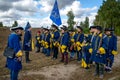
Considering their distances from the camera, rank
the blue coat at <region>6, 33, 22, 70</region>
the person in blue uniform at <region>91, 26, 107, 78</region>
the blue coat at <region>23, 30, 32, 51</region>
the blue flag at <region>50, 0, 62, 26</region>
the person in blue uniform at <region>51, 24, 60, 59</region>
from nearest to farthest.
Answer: the blue coat at <region>6, 33, 22, 70</region> → the person in blue uniform at <region>91, 26, 107, 78</region> → the blue coat at <region>23, 30, 32, 51</region> → the person in blue uniform at <region>51, 24, 60, 59</region> → the blue flag at <region>50, 0, 62, 26</region>

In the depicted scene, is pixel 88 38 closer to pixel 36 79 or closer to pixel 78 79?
pixel 78 79

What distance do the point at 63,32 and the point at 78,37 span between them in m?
0.91

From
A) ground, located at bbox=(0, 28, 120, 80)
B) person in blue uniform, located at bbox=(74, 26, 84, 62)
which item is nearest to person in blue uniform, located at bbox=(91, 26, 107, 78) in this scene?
ground, located at bbox=(0, 28, 120, 80)

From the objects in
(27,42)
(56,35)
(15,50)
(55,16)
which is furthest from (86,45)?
(15,50)

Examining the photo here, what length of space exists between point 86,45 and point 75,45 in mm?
1842

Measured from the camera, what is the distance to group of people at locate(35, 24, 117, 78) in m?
10.2

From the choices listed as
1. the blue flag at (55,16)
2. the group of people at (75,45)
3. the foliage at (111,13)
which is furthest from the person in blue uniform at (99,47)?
the foliage at (111,13)

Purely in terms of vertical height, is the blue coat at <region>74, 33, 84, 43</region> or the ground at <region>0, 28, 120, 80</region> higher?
the blue coat at <region>74, 33, 84, 43</region>

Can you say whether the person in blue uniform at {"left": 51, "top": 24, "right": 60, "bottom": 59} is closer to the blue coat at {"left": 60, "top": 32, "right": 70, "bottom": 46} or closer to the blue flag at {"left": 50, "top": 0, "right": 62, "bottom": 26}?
the blue flag at {"left": 50, "top": 0, "right": 62, "bottom": 26}

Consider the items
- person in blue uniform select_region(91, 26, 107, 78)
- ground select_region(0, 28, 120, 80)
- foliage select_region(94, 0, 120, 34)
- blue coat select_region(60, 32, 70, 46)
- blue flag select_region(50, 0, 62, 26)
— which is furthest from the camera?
foliage select_region(94, 0, 120, 34)

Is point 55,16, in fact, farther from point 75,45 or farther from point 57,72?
point 57,72

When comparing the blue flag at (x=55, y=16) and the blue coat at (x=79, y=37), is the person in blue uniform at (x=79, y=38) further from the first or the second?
the blue flag at (x=55, y=16)

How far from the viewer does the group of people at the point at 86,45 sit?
400 inches

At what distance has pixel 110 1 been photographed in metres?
55.8
